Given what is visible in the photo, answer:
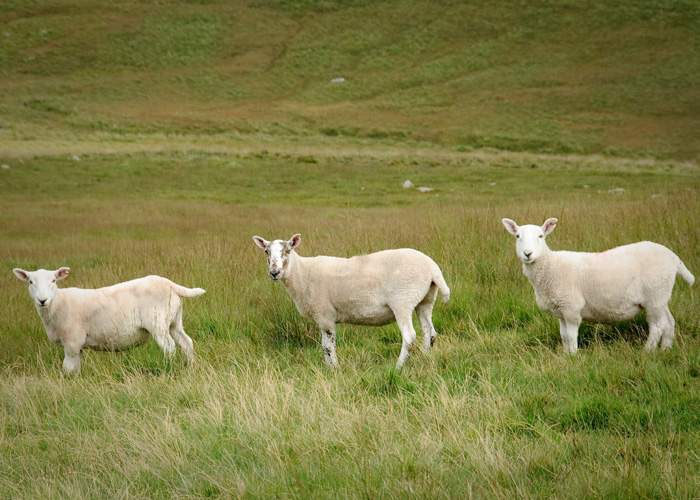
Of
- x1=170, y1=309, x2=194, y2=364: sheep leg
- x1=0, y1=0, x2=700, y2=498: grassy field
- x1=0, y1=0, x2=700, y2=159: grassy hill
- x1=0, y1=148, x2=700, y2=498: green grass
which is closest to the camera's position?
x1=0, y1=148, x2=700, y2=498: green grass

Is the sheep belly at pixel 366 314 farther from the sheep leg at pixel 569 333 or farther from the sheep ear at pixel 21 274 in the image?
the sheep ear at pixel 21 274

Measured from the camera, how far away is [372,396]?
6.04 m

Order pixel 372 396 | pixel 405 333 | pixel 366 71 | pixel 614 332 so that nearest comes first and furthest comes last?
pixel 372 396, pixel 405 333, pixel 614 332, pixel 366 71

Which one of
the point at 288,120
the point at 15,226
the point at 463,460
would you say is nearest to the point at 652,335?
the point at 463,460

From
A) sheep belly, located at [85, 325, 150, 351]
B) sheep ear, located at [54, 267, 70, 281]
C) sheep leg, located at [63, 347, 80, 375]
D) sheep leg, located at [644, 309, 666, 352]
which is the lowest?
sheep leg, located at [63, 347, 80, 375]

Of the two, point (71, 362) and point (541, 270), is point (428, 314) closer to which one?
point (541, 270)

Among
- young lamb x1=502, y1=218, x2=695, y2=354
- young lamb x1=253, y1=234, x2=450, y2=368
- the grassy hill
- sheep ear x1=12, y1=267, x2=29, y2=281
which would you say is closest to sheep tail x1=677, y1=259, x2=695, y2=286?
young lamb x1=502, y1=218, x2=695, y2=354

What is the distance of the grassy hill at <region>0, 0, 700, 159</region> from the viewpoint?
167 feet

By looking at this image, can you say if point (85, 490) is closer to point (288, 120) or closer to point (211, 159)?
point (211, 159)

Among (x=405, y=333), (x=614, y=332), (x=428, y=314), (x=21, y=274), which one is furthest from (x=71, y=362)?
(x=614, y=332)

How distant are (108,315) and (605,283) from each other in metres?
4.67

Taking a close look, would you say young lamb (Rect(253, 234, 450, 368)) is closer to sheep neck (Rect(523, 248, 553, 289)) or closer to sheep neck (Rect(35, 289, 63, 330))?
sheep neck (Rect(523, 248, 553, 289))

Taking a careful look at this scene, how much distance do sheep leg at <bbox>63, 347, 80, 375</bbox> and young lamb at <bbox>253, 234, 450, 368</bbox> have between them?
2080 millimetres

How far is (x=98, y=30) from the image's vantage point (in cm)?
8112
